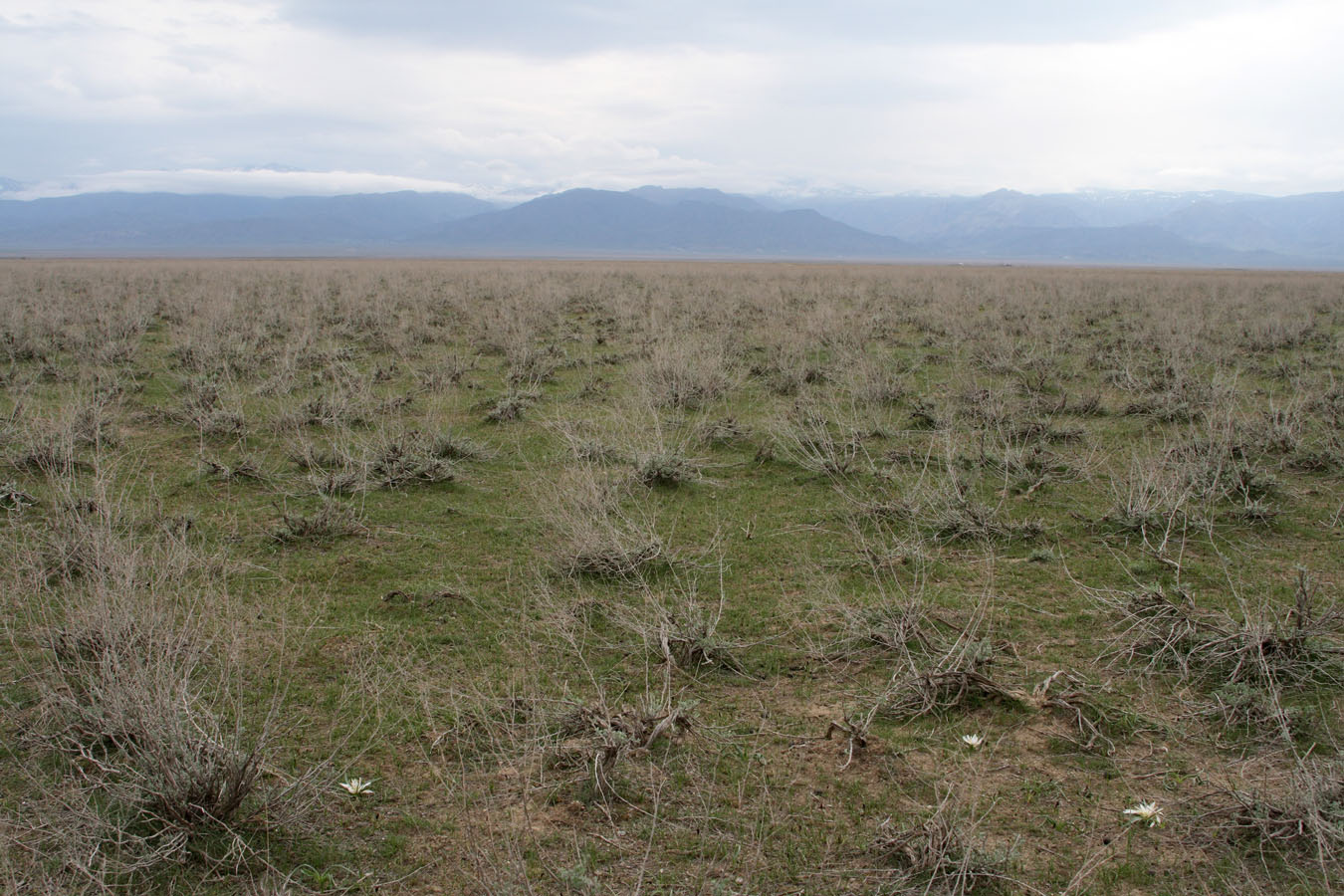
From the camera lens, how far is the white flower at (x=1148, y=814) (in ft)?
9.71

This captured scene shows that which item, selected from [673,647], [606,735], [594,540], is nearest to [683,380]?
[594,540]

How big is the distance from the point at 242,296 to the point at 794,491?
1979 centimetres

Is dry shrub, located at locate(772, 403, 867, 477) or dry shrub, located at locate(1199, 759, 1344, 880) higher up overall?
dry shrub, located at locate(772, 403, 867, 477)

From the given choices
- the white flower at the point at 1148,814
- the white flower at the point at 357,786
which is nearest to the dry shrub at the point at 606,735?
the white flower at the point at 357,786

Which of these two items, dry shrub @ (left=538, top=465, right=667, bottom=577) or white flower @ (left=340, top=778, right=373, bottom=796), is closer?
white flower @ (left=340, top=778, right=373, bottom=796)

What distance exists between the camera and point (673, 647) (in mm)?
4297

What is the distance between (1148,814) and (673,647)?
7.46 ft

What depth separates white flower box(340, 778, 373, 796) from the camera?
123 inches

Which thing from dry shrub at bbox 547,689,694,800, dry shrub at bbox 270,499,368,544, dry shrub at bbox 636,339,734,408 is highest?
dry shrub at bbox 636,339,734,408

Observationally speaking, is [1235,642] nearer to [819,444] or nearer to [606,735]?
[606,735]

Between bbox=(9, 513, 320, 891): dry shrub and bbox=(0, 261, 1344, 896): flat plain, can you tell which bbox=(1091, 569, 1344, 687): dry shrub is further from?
bbox=(9, 513, 320, 891): dry shrub

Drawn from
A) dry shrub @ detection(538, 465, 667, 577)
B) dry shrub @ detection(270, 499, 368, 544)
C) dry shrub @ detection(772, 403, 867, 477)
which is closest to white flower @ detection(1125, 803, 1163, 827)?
dry shrub @ detection(538, 465, 667, 577)

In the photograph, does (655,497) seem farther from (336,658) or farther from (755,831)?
(755,831)

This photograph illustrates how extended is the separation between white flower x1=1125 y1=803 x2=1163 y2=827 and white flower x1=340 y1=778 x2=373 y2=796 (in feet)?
9.93
